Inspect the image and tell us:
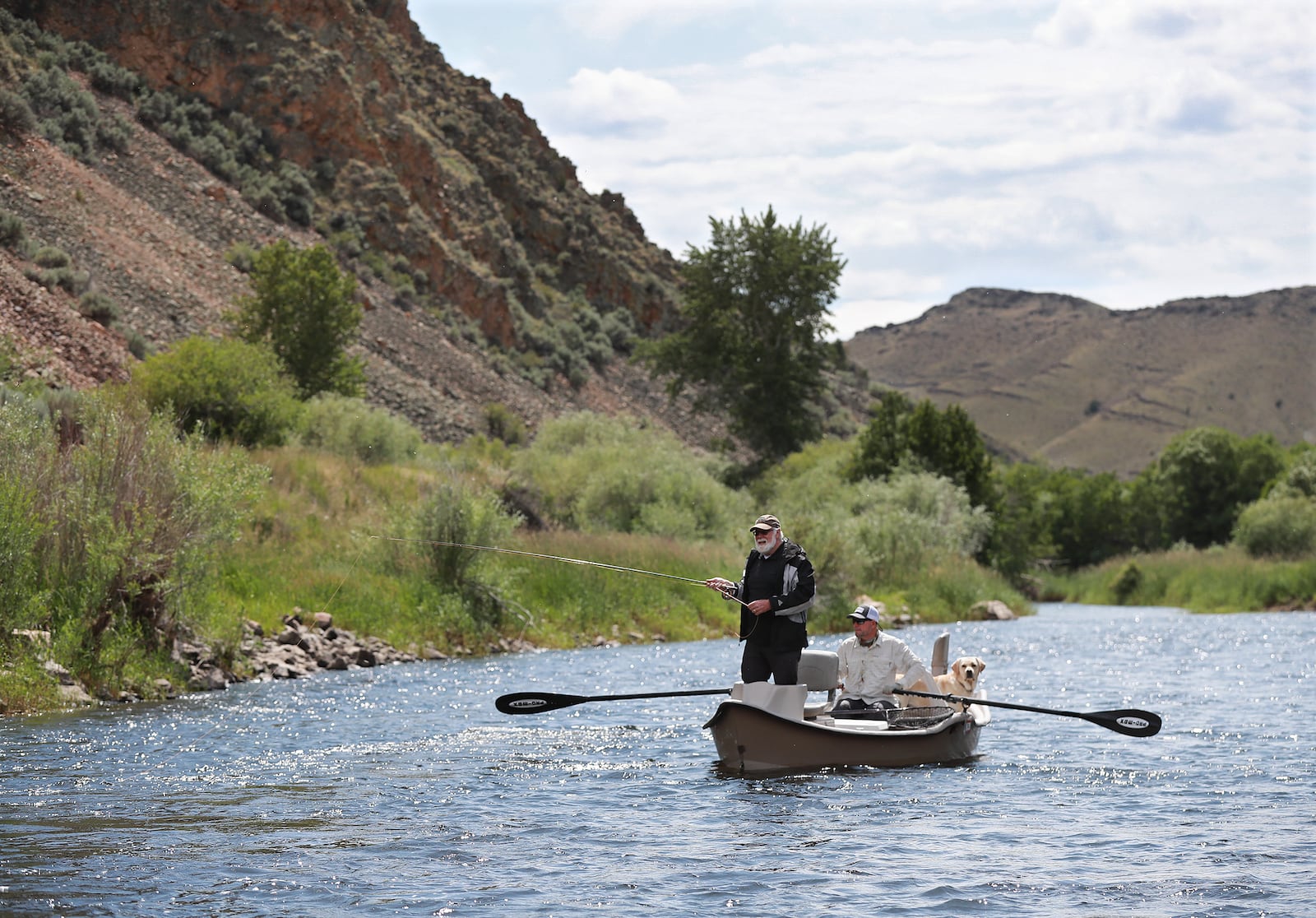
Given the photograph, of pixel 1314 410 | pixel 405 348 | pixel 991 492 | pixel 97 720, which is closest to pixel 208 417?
pixel 97 720

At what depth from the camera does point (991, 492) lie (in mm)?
61906

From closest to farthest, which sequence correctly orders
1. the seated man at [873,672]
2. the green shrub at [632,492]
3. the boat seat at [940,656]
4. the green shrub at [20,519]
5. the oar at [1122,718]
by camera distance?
the oar at [1122,718], the seated man at [873,672], the boat seat at [940,656], the green shrub at [20,519], the green shrub at [632,492]

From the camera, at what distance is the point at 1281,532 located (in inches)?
2438

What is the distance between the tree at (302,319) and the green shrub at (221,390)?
1142cm

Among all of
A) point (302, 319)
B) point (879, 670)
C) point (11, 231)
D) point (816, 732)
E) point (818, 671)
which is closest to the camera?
point (816, 732)

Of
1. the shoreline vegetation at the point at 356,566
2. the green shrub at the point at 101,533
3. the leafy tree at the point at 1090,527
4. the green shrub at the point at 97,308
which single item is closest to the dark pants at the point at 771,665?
the shoreline vegetation at the point at 356,566

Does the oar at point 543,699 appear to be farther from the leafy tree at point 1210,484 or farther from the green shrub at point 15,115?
the leafy tree at point 1210,484

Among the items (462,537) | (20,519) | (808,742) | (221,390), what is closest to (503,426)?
(221,390)

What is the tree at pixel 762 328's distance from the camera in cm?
7031

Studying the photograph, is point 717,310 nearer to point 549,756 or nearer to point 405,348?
point 405,348

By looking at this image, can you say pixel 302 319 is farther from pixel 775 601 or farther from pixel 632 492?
pixel 775 601

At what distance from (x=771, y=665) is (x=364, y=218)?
206 feet

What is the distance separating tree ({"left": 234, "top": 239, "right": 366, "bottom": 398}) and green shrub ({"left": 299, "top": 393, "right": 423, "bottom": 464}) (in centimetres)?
537

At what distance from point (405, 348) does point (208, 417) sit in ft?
101
